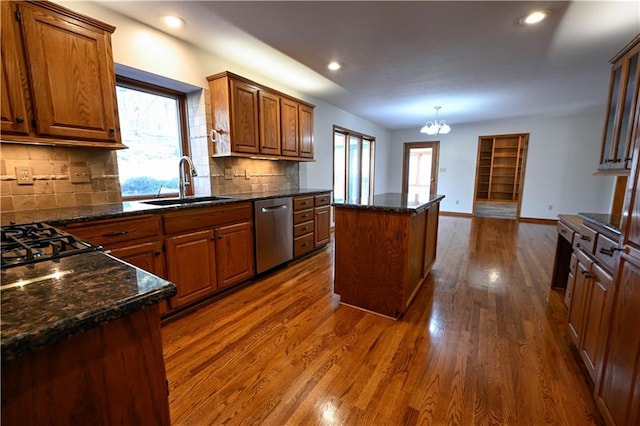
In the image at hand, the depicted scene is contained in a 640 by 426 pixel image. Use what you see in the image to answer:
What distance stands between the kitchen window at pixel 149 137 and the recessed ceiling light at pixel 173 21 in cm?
61

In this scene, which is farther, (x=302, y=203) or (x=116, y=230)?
(x=302, y=203)

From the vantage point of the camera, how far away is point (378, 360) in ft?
5.75

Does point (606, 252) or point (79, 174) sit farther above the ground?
point (79, 174)

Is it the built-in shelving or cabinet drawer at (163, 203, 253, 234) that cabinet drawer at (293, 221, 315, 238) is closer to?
cabinet drawer at (163, 203, 253, 234)

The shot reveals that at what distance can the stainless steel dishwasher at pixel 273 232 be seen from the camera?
9.34ft

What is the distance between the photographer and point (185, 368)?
166cm

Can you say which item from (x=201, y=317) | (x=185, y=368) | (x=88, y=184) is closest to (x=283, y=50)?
(x=88, y=184)

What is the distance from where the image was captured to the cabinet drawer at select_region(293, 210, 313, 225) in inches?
131

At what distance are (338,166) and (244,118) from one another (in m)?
2.84

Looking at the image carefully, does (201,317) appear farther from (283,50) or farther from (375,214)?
(283,50)

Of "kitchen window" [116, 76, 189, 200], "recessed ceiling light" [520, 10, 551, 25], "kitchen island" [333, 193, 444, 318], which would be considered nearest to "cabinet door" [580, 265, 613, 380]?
"kitchen island" [333, 193, 444, 318]

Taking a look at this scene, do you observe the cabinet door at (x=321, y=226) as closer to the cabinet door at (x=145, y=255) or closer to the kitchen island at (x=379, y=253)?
the kitchen island at (x=379, y=253)

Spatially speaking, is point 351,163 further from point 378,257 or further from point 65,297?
point 65,297

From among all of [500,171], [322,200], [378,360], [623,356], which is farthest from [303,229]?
[500,171]
